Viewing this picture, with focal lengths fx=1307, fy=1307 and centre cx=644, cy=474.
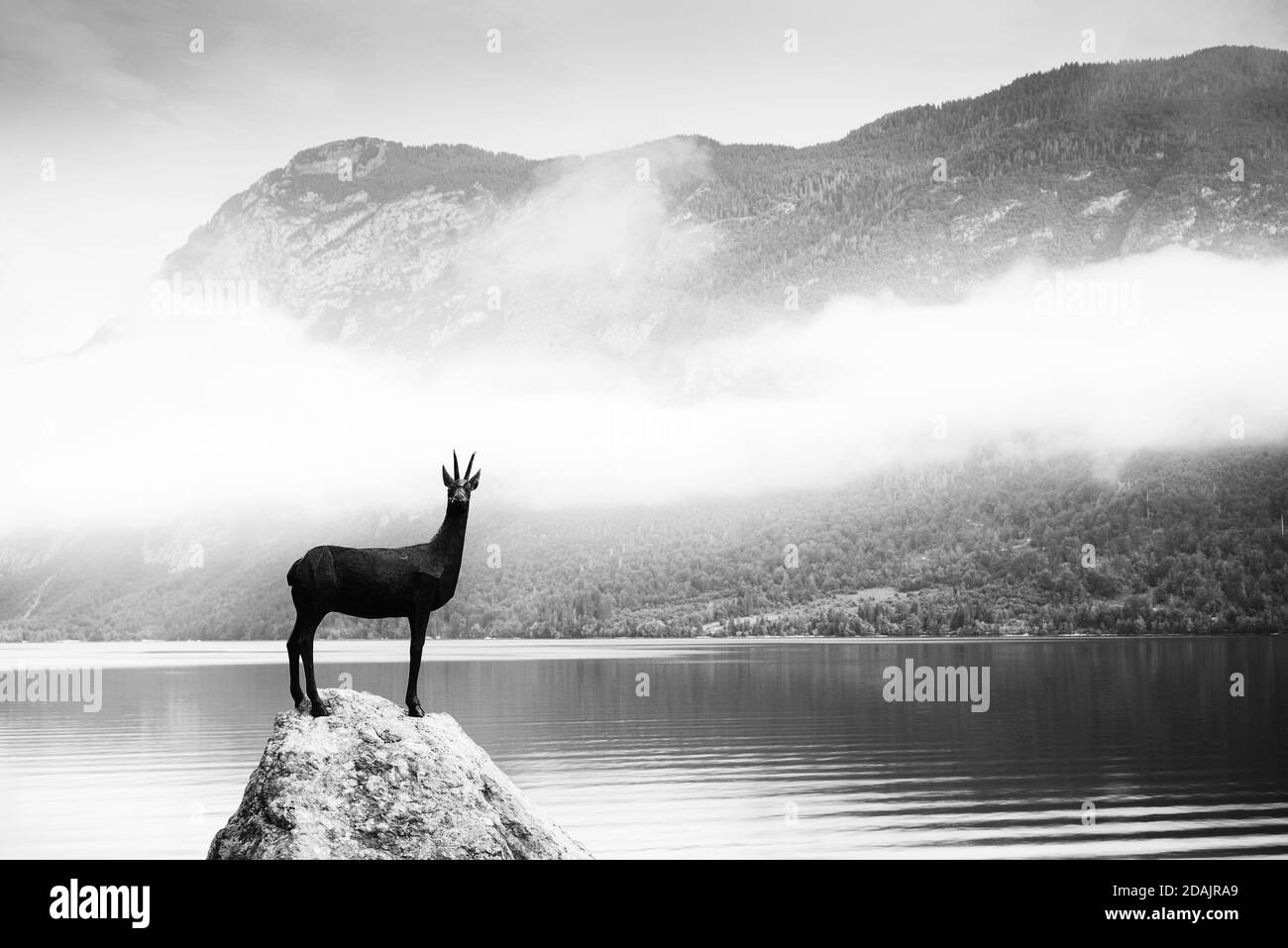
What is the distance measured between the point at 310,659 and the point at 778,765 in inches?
1108

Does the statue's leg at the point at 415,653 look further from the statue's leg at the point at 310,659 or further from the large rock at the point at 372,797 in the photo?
the statue's leg at the point at 310,659

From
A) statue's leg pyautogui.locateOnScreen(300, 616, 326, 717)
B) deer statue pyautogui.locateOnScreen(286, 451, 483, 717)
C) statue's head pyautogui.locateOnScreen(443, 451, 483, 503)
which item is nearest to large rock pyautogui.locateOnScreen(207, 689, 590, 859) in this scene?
statue's leg pyautogui.locateOnScreen(300, 616, 326, 717)

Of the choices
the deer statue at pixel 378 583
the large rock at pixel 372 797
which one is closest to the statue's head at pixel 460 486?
the deer statue at pixel 378 583

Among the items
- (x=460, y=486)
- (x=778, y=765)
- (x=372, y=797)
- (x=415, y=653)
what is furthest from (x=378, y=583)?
(x=778, y=765)

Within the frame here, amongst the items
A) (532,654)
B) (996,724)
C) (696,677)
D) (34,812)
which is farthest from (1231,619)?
(34,812)

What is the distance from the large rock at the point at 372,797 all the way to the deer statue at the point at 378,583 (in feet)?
1.31

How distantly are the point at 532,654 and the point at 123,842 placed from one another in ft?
417

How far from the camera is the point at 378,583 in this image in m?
15.2

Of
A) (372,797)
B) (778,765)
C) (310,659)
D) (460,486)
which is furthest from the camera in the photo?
(778,765)

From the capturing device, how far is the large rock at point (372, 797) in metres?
14.4

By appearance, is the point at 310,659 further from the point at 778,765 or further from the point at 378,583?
the point at 778,765

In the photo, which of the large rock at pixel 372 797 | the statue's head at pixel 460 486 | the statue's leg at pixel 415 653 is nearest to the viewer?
the large rock at pixel 372 797

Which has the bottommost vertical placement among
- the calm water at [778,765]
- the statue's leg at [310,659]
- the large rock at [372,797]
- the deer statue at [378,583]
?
the calm water at [778,765]

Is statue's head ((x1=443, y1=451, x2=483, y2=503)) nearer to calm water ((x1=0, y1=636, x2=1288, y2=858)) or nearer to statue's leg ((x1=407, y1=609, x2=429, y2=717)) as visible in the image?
statue's leg ((x1=407, y1=609, x2=429, y2=717))
